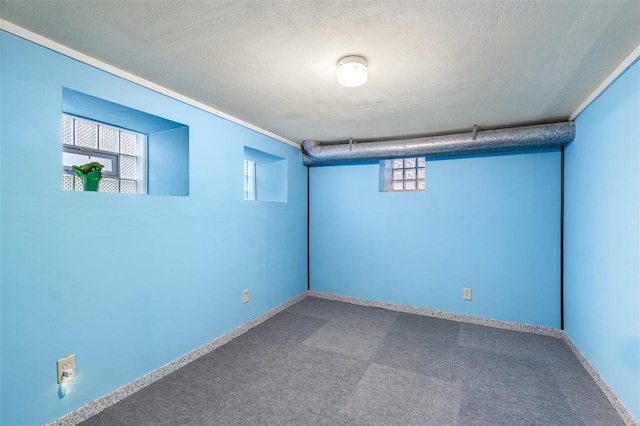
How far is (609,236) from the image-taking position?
192cm

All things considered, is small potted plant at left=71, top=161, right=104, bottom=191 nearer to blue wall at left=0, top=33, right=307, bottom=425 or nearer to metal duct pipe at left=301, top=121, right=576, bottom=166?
blue wall at left=0, top=33, right=307, bottom=425

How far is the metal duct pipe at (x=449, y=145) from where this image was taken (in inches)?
105

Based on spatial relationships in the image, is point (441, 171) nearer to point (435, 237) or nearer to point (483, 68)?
point (435, 237)

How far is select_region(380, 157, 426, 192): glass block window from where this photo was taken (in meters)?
3.60

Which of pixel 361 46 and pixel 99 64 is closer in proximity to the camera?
pixel 361 46

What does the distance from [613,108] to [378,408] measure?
2.40m

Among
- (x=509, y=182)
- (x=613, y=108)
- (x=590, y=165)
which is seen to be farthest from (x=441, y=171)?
(x=613, y=108)

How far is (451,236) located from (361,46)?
247 cm

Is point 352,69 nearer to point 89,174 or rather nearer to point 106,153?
point 89,174

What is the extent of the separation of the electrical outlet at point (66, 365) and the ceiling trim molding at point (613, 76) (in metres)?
3.47

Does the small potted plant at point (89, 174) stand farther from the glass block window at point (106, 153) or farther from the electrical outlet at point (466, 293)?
the electrical outlet at point (466, 293)

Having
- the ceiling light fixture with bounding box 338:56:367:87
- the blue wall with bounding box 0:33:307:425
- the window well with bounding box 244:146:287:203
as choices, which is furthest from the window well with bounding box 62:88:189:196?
the ceiling light fixture with bounding box 338:56:367:87

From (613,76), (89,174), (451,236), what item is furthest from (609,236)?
(89,174)

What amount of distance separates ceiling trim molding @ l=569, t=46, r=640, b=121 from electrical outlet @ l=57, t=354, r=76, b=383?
3468 mm
